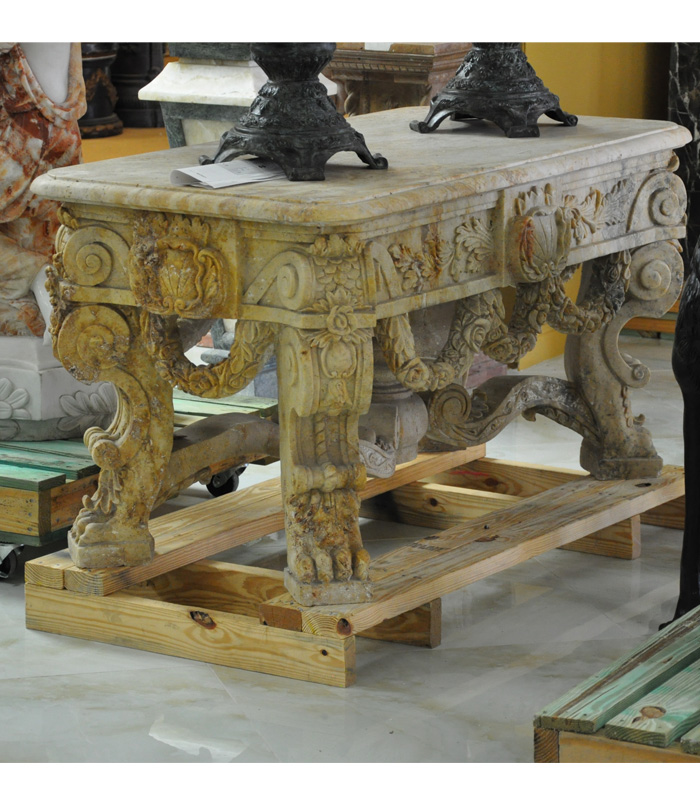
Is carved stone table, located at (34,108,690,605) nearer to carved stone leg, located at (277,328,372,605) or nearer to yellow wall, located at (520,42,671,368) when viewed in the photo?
carved stone leg, located at (277,328,372,605)

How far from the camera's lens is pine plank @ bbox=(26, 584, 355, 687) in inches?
138

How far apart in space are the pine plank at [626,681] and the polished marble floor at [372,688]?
25cm

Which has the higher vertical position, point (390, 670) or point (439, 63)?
point (439, 63)

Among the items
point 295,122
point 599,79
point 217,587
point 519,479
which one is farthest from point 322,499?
point 599,79

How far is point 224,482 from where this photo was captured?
16.0 ft

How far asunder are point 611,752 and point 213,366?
138 centimetres

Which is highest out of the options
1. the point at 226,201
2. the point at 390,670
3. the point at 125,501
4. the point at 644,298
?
the point at 226,201

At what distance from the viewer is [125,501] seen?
12.6ft

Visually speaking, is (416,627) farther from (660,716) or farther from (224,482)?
(224,482)

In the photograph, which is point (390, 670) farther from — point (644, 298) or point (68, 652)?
point (644, 298)

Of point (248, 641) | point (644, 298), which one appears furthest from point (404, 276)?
point (644, 298)

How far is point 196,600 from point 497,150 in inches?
58.1

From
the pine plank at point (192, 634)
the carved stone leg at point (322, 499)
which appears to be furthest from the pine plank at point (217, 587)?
the carved stone leg at point (322, 499)

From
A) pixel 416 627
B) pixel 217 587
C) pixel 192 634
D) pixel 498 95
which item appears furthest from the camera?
pixel 498 95
